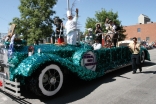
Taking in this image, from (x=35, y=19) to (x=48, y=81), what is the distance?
984 inches

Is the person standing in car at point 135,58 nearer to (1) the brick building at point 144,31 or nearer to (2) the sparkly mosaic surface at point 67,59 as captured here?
(2) the sparkly mosaic surface at point 67,59

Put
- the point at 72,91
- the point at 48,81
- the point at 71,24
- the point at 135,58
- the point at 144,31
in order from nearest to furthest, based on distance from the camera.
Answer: the point at 48,81 → the point at 72,91 → the point at 71,24 → the point at 135,58 → the point at 144,31

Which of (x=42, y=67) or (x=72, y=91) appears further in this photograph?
(x=72, y=91)

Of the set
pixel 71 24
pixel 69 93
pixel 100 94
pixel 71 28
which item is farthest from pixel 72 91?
pixel 71 24

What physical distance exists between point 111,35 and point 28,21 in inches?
914

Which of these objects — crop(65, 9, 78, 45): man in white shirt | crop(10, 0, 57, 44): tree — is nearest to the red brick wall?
crop(10, 0, 57, 44): tree

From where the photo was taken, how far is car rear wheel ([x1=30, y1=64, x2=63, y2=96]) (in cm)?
424

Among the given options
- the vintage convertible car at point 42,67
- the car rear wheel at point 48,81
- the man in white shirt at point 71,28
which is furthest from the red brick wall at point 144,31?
the car rear wheel at point 48,81

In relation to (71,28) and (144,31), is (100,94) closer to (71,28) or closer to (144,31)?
(71,28)

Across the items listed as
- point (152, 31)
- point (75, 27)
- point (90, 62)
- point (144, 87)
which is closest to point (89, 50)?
point (90, 62)

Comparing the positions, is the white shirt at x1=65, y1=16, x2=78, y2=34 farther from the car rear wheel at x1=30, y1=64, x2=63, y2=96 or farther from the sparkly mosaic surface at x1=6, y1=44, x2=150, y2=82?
the car rear wheel at x1=30, y1=64, x2=63, y2=96

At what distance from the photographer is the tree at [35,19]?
28031mm

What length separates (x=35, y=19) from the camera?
28.1 m

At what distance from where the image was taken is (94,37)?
27.1ft
